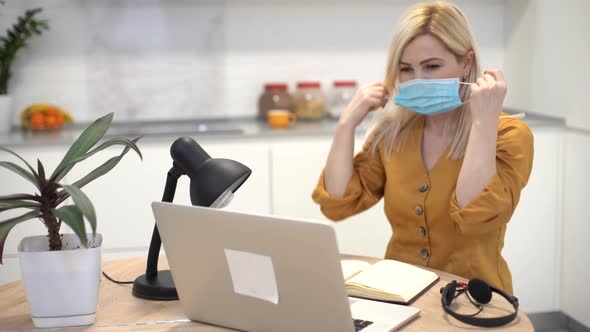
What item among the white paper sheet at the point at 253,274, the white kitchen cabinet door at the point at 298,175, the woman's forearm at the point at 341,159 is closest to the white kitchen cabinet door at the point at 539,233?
the white kitchen cabinet door at the point at 298,175

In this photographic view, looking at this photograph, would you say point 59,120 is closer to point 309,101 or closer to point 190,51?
point 190,51

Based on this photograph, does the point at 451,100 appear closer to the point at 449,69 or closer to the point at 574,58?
the point at 449,69

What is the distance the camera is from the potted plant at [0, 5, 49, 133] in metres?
3.34

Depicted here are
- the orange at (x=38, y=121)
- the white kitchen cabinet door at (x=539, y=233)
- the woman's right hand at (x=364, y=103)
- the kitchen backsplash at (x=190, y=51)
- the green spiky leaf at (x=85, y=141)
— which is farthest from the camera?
the kitchen backsplash at (x=190, y=51)

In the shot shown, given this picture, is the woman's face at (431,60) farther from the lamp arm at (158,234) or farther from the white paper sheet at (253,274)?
the white paper sheet at (253,274)

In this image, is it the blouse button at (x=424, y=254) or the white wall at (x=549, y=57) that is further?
the white wall at (x=549, y=57)

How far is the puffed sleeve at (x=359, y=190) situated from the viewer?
210 centimetres

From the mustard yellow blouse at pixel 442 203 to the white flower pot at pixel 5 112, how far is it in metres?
1.80

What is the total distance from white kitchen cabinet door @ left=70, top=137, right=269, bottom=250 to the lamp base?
4.65 feet

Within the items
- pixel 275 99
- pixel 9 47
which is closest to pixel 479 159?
pixel 275 99

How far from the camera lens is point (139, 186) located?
3.11 m

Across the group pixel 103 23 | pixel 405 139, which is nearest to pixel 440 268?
pixel 405 139

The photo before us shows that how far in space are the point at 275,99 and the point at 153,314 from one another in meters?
2.09

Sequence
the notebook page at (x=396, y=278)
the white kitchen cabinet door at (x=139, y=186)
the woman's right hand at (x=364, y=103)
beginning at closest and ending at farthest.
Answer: the notebook page at (x=396, y=278) → the woman's right hand at (x=364, y=103) → the white kitchen cabinet door at (x=139, y=186)
